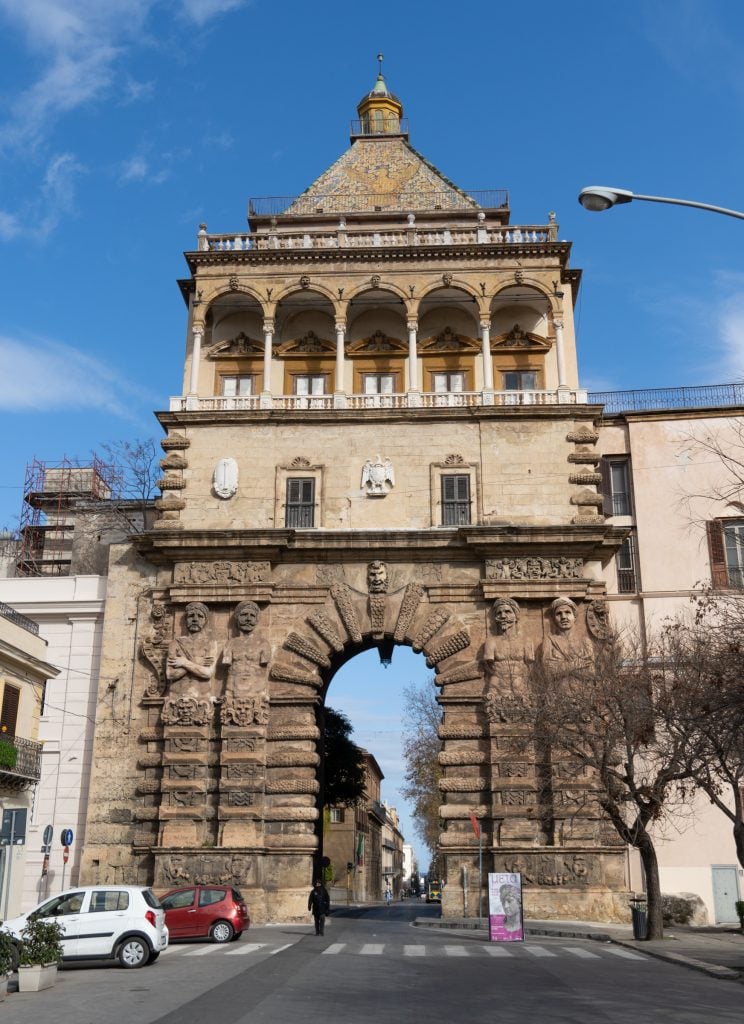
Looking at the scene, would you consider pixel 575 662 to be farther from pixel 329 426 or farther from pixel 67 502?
pixel 67 502

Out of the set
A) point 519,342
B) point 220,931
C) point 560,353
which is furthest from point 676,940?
point 519,342

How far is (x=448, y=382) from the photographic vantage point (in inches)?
1421

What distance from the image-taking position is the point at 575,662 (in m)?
29.3

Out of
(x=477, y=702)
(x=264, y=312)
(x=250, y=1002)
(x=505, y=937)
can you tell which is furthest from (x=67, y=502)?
(x=250, y=1002)

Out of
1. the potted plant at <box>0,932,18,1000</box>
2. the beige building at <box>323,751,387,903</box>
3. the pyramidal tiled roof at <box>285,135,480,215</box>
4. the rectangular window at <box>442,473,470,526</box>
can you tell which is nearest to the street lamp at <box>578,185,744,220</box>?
the potted plant at <box>0,932,18,1000</box>

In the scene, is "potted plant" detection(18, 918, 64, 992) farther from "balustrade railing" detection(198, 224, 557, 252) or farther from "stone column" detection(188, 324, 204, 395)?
"balustrade railing" detection(198, 224, 557, 252)

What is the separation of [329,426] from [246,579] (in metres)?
5.67

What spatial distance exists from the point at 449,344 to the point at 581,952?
21.4 metres

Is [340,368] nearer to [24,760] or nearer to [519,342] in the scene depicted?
[519,342]

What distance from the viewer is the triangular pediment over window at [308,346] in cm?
3644

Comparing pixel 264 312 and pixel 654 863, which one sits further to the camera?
pixel 264 312

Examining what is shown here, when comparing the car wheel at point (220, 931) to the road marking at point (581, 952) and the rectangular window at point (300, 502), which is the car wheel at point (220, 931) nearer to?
the road marking at point (581, 952)

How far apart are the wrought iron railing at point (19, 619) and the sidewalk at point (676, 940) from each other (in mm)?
14662

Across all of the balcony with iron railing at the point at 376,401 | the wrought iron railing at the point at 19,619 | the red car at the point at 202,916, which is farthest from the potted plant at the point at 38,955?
the balcony with iron railing at the point at 376,401
